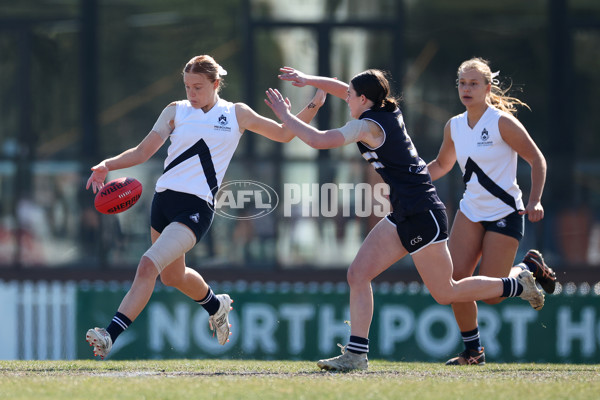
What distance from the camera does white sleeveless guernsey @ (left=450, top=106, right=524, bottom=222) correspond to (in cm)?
770

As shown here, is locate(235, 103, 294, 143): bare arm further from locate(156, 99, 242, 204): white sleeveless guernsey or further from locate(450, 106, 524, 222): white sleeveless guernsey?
locate(450, 106, 524, 222): white sleeveless guernsey

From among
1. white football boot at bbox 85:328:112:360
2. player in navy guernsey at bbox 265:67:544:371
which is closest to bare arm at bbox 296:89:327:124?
player in navy guernsey at bbox 265:67:544:371

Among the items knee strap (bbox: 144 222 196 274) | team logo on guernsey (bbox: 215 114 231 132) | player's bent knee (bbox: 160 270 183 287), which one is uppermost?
team logo on guernsey (bbox: 215 114 231 132)

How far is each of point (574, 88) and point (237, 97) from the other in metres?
4.27

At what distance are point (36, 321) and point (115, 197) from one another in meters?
5.39

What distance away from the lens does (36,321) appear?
12.2 m

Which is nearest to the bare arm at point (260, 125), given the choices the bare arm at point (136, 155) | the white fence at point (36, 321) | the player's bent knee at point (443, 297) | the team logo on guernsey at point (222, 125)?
the team logo on guernsey at point (222, 125)

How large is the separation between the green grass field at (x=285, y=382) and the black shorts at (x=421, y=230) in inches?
34.4

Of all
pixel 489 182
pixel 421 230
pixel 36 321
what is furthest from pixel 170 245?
pixel 36 321

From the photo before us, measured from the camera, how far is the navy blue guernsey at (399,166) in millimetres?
6902

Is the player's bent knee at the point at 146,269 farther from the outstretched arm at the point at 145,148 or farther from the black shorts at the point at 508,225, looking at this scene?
the black shorts at the point at 508,225

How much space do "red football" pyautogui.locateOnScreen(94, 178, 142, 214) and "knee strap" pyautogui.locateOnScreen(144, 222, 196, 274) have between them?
1.24 ft

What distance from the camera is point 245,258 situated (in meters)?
12.9

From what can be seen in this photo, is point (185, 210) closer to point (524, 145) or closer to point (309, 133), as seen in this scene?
point (309, 133)
